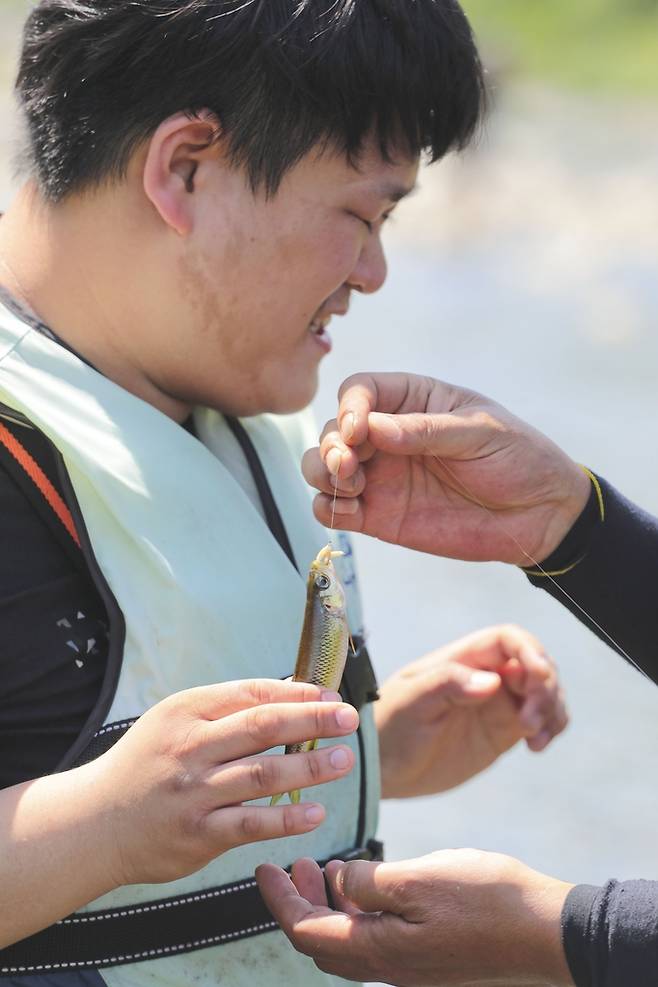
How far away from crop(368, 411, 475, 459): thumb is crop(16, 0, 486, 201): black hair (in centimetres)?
53

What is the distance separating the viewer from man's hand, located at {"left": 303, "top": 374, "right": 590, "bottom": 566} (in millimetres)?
2654

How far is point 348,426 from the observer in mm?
2613

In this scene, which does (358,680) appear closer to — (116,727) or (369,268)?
(116,727)

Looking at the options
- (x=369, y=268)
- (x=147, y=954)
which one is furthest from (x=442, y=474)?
(x=147, y=954)

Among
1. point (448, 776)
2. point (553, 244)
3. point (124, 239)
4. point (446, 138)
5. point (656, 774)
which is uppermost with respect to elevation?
point (553, 244)

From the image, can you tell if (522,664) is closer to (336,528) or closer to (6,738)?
(336,528)

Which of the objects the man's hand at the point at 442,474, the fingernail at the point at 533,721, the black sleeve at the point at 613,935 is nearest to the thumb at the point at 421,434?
the man's hand at the point at 442,474

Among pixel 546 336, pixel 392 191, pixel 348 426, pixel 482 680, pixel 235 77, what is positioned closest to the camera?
pixel 348 426

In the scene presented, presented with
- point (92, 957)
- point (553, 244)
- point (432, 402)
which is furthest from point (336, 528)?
point (553, 244)

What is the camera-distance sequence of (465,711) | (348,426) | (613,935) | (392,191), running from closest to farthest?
1. (613,935)
2. (348,426)
3. (392,191)
4. (465,711)

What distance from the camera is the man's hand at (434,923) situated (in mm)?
2445

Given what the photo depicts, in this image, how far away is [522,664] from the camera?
11.3ft

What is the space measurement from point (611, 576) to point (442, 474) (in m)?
0.41

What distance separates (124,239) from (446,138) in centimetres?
72
